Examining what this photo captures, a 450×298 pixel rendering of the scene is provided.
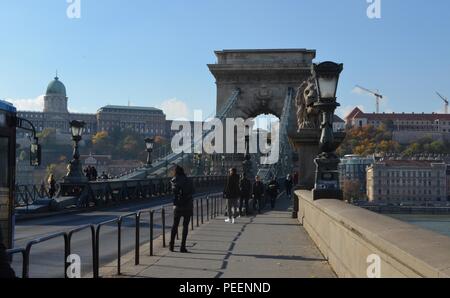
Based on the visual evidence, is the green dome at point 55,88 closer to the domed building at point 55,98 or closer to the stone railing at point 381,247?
the domed building at point 55,98

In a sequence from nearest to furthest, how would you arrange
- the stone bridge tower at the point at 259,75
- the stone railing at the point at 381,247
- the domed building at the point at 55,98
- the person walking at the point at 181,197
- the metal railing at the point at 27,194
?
1. the stone railing at the point at 381,247
2. the person walking at the point at 181,197
3. the metal railing at the point at 27,194
4. the stone bridge tower at the point at 259,75
5. the domed building at the point at 55,98

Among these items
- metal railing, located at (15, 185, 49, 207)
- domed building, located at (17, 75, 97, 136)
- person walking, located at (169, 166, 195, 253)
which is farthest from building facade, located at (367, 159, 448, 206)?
domed building, located at (17, 75, 97, 136)

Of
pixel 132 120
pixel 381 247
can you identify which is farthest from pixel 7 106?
pixel 132 120

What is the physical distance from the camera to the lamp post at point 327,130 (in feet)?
43.5

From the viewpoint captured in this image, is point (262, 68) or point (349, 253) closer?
point (349, 253)

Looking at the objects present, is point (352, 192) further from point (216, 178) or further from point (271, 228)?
point (216, 178)

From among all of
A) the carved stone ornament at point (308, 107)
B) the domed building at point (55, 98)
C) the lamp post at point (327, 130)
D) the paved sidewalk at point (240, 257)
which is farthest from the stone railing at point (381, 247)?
the domed building at point (55, 98)

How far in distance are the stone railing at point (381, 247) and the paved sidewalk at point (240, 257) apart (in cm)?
78

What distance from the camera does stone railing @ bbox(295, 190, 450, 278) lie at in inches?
171

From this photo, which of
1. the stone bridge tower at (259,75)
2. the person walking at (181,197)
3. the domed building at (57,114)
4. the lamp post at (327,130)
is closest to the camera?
the person walking at (181,197)

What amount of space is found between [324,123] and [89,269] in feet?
20.5

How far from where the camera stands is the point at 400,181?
18.0m

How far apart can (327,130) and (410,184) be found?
4.15m
